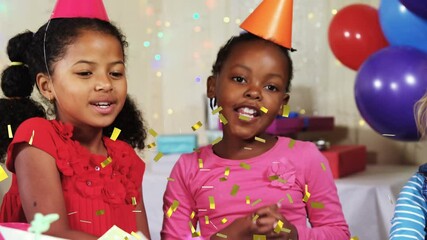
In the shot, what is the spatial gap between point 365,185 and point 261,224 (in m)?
0.90

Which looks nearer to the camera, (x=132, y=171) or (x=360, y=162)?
(x=132, y=171)

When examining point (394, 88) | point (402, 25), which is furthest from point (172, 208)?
point (402, 25)

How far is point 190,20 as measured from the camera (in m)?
2.61

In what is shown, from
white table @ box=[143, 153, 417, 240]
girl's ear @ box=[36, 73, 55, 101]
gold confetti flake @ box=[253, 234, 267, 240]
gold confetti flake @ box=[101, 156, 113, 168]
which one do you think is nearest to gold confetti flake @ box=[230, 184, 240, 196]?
gold confetti flake @ box=[253, 234, 267, 240]

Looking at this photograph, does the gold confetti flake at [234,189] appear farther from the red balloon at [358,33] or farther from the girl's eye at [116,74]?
the red balloon at [358,33]

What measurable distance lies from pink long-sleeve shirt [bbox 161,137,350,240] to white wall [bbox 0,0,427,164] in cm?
103

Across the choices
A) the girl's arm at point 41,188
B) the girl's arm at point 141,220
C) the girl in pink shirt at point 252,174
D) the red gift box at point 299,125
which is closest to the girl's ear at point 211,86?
the girl in pink shirt at point 252,174

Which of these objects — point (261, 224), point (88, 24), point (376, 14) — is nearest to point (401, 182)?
point (376, 14)

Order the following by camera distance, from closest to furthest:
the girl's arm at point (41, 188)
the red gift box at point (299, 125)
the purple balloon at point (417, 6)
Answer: the girl's arm at point (41, 188), the purple balloon at point (417, 6), the red gift box at point (299, 125)

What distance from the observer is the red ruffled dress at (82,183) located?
0.88 metres

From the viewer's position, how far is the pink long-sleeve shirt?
1.02m

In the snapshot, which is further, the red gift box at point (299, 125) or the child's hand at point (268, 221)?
the red gift box at point (299, 125)

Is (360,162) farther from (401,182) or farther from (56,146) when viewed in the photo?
(56,146)

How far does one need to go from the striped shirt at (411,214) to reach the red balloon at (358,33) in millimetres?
790
